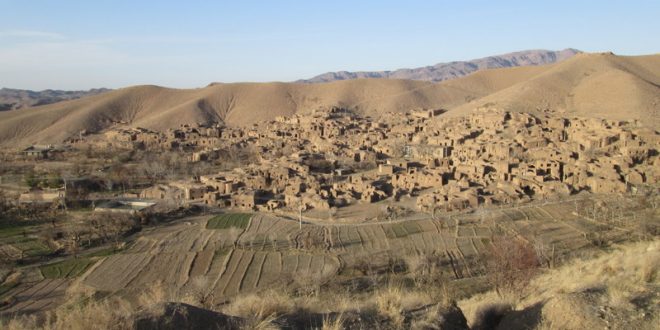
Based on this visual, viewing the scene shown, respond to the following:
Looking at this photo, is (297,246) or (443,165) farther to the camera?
(443,165)

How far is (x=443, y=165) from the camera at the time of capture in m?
32.0

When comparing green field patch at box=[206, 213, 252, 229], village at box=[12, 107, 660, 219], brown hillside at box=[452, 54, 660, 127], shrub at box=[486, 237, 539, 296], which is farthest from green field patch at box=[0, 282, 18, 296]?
brown hillside at box=[452, 54, 660, 127]

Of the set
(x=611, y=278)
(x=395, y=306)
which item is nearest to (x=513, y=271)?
(x=611, y=278)

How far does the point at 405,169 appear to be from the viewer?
1273 inches

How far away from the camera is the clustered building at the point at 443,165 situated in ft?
85.6

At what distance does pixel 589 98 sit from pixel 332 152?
2706 centimetres

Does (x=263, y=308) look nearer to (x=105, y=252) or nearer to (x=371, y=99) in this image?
(x=105, y=252)

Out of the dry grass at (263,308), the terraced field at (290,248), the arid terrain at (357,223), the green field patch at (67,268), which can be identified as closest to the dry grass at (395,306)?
the arid terrain at (357,223)

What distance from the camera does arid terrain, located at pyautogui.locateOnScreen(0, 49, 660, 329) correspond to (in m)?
5.62

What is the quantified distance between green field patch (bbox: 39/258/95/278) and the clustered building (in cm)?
901

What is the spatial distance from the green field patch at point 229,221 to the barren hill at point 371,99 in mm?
30562

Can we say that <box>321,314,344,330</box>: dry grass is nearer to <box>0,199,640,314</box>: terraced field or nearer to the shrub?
the shrub

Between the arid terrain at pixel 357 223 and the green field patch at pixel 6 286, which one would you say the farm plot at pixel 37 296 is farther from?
the green field patch at pixel 6 286

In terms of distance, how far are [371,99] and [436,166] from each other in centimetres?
4544
